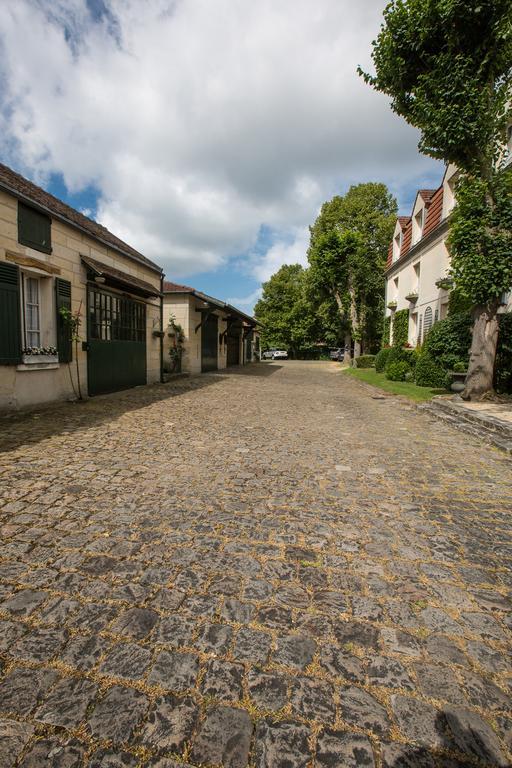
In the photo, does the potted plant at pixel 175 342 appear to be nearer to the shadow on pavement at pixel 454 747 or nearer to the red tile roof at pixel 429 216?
the red tile roof at pixel 429 216

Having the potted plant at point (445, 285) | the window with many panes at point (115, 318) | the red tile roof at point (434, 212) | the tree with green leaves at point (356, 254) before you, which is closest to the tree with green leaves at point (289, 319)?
the tree with green leaves at point (356, 254)

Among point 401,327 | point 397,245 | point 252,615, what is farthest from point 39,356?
point 397,245

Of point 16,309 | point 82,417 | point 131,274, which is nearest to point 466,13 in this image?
point 131,274

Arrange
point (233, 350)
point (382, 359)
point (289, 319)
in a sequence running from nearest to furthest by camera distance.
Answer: point (382, 359) < point (233, 350) < point (289, 319)

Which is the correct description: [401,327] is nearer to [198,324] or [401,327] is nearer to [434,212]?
[434,212]

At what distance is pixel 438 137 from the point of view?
812 centimetres

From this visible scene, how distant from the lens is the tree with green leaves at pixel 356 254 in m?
27.4

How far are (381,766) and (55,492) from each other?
10.8ft

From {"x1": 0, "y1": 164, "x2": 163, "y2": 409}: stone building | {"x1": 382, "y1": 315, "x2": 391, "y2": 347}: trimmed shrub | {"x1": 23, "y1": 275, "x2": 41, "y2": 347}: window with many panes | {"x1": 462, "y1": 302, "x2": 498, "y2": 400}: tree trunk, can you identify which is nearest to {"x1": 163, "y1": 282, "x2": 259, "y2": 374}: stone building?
{"x1": 0, "y1": 164, "x2": 163, "y2": 409}: stone building

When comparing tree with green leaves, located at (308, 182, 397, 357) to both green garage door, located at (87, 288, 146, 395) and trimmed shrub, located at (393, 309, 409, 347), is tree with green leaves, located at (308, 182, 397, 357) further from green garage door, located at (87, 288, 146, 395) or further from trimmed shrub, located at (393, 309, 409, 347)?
green garage door, located at (87, 288, 146, 395)

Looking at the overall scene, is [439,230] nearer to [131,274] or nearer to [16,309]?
[131,274]

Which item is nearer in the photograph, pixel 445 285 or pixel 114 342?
pixel 445 285

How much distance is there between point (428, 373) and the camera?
40.9 feet

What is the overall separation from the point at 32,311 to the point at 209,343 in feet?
39.9
